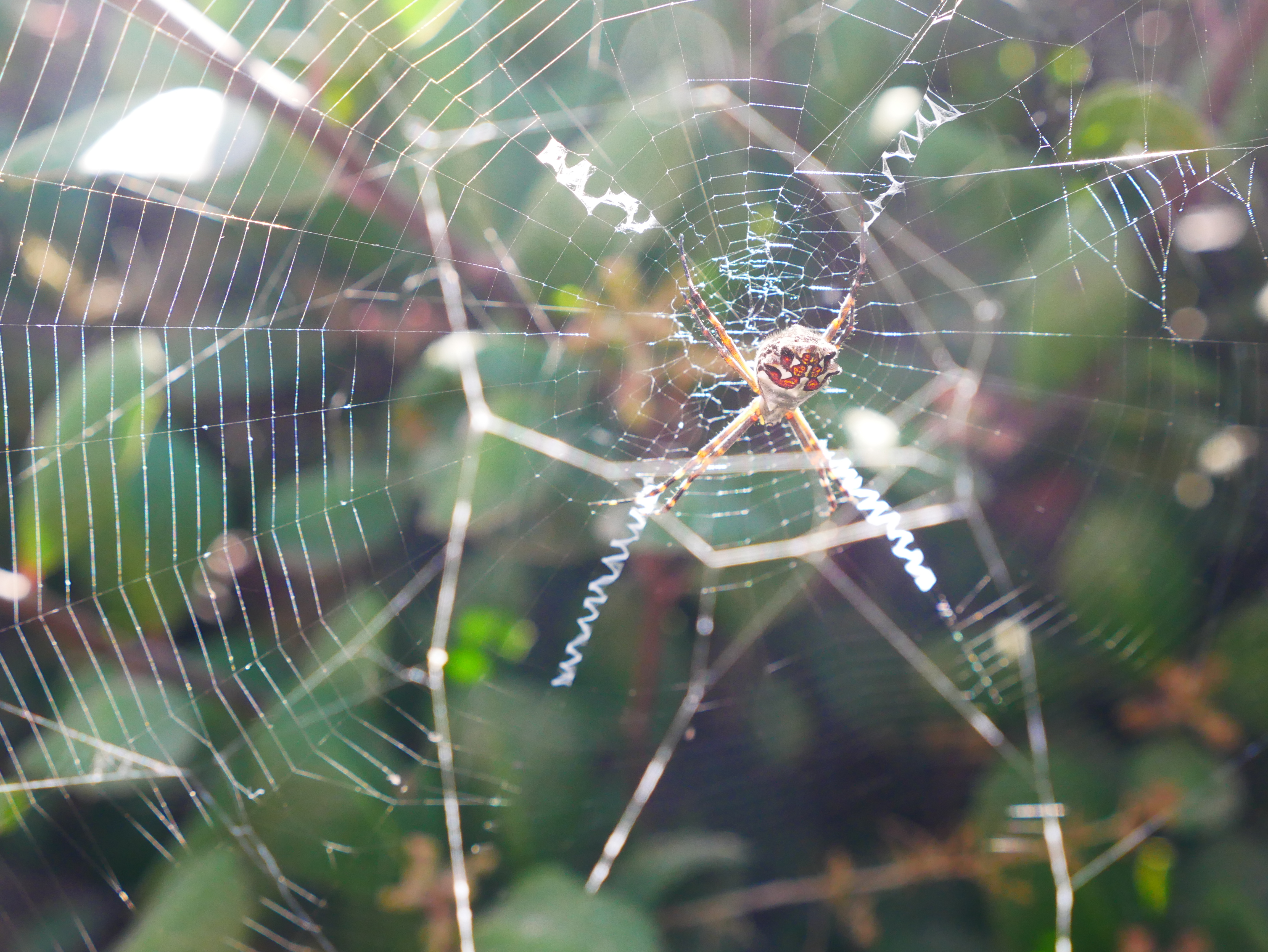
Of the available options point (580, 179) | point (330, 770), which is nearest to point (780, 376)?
point (580, 179)

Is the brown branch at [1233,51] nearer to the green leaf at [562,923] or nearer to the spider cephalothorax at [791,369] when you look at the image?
the spider cephalothorax at [791,369]

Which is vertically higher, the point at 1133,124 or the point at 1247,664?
the point at 1133,124

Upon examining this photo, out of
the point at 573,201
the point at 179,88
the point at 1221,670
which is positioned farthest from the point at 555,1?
the point at 1221,670

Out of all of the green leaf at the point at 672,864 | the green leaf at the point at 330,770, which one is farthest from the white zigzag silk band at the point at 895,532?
the green leaf at the point at 330,770

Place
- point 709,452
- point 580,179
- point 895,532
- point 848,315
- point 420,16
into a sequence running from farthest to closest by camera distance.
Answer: point 709,452 → point 848,315 → point 895,532 → point 580,179 → point 420,16

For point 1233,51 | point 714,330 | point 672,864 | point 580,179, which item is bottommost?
point 672,864

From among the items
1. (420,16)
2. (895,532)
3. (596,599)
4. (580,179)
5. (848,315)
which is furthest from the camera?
(848,315)

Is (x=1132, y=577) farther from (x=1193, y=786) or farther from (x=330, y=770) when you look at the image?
(x=330, y=770)
